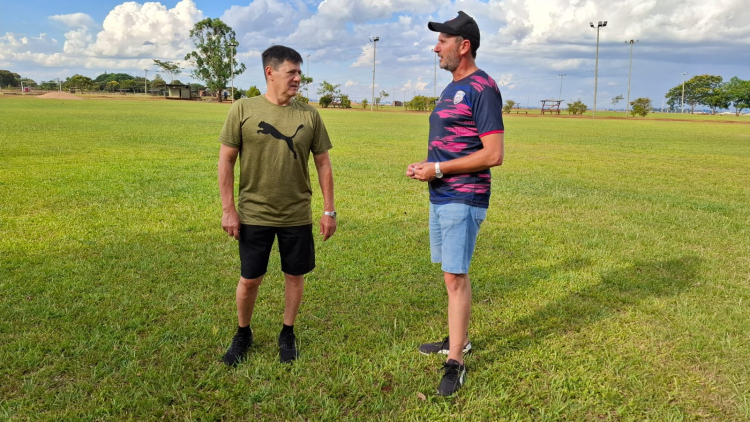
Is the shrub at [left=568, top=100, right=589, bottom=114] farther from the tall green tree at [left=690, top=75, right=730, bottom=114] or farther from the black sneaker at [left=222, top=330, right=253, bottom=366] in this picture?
the black sneaker at [left=222, top=330, right=253, bottom=366]

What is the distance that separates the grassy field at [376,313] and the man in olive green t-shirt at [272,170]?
1.96 feet

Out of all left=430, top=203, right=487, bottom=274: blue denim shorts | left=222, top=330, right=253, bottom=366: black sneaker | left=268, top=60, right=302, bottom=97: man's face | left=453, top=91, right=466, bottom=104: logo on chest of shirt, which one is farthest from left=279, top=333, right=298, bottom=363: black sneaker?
left=453, top=91, right=466, bottom=104: logo on chest of shirt

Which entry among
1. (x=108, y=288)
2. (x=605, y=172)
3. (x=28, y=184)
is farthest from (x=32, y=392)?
(x=605, y=172)

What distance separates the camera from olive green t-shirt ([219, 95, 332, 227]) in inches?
115

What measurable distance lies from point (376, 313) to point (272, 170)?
1.66 m

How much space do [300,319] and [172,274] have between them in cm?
160

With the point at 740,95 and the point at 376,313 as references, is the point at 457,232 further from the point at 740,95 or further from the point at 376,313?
the point at 740,95

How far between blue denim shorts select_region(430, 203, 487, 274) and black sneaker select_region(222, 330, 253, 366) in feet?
4.72

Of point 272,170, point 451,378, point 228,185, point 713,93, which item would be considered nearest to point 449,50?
point 272,170

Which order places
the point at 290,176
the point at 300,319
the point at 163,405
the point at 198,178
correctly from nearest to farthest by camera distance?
1. the point at 163,405
2. the point at 290,176
3. the point at 300,319
4. the point at 198,178

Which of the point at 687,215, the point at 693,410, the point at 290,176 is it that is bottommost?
the point at 693,410

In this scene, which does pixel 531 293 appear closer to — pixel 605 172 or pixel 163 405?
pixel 163 405

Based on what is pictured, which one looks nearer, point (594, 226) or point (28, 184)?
point (594, 226)

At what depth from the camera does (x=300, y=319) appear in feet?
12.9
